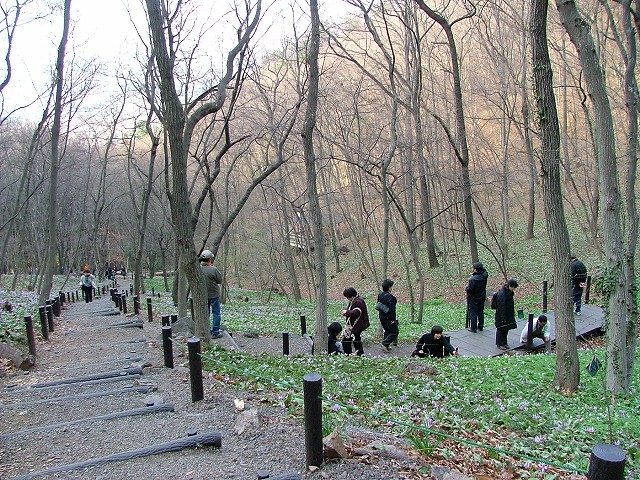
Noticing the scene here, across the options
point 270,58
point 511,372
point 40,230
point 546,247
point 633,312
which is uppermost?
point 270,58

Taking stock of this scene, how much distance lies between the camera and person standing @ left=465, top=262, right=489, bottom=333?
507 inches

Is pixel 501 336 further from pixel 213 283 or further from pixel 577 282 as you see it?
pixel 213 283

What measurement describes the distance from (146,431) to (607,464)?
441cm

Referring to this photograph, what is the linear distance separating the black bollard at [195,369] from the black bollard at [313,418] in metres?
Answer: 2.35

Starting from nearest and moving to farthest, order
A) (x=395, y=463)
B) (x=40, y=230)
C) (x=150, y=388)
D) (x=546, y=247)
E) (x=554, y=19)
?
(x=395, y=463) → (x=150, y=388) → (x=554, y=19) → (x=546, y=247) → (x=40, y=230)

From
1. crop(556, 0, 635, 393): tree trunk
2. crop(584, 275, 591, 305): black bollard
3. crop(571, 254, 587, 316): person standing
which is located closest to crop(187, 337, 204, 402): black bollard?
crop(556, 0, 635, 393): tree trunk

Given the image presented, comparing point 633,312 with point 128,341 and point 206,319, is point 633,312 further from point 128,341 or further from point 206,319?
point 128,341

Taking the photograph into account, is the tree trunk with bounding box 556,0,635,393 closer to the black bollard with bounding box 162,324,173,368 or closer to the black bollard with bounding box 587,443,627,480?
the black bollard with bounding box 587,443,627,480

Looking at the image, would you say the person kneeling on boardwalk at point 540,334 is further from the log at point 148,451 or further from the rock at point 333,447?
the log at point 148,451

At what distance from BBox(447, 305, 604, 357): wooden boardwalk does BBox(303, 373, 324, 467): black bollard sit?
8678 mm

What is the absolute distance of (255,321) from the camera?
17.6m

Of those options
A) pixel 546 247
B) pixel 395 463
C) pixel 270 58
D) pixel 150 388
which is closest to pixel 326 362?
pixel 150 388

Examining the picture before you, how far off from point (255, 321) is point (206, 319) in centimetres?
859

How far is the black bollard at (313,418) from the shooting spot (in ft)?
12.1
